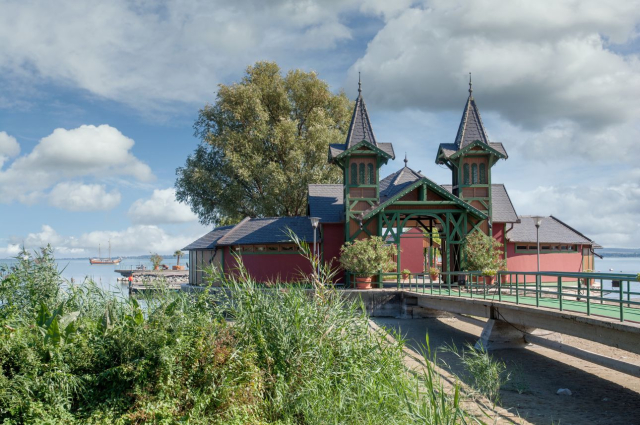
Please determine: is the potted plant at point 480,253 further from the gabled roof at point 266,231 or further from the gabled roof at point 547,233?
the gabled roof at point 266,231

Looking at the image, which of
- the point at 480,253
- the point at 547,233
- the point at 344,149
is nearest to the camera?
the point at 480,253

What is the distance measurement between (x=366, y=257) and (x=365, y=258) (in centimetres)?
6

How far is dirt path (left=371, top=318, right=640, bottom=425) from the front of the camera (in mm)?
9656

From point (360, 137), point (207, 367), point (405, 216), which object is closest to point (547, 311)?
point (207, 367)

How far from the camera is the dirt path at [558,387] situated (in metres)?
9.66

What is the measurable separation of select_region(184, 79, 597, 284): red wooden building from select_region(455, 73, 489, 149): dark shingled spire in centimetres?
4

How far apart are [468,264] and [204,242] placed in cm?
1311

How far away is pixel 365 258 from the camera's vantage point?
23359mm

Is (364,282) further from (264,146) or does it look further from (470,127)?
(264,146)

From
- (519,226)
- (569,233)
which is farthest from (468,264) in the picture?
(569,233)

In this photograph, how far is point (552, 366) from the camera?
45.1ft

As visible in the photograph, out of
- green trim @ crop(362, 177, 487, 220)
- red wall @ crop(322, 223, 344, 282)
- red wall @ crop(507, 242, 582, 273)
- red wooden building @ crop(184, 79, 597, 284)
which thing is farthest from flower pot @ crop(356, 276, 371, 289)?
red wall @ crop(507, 242, 582, 273)

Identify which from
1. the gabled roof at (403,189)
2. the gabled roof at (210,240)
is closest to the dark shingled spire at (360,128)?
the gabled roof at (403,189)

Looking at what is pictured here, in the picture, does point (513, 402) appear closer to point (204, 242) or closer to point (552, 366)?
point (552, 366)
